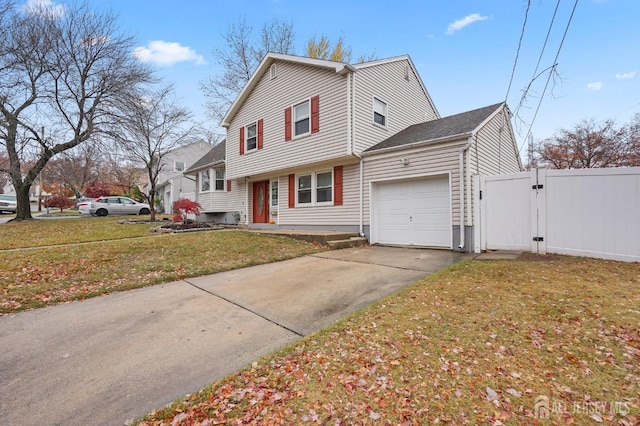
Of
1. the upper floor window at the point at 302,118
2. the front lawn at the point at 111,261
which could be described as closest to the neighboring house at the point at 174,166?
the front lawn at the point at 111,261

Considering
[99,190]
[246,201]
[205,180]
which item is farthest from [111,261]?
[99,190]

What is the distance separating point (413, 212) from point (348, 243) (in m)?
2.26

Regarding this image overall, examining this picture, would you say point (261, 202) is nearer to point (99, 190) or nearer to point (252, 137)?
point (252, 137)

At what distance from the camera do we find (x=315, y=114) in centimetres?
1067

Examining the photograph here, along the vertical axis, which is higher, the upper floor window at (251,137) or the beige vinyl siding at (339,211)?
the upper floor window at (251,137)

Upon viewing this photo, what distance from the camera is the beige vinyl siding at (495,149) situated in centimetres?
824

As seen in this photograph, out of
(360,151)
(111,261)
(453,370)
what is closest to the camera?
(453,370)

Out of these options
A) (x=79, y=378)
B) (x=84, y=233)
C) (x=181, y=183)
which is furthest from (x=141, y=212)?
(x=79, y=378)

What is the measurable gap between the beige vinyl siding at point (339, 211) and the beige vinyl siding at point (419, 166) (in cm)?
44

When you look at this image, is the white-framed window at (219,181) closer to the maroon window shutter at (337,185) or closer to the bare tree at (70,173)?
the maroon window shutter at (337,185)

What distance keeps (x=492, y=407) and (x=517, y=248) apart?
256 inches

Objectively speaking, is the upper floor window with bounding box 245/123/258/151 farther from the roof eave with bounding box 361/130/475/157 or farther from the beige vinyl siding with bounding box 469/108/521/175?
the beige vinyl siding with bounding box 469/108/521/175

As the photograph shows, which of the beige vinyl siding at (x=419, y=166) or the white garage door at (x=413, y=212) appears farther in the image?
the white garage door at (x=413, y=212)

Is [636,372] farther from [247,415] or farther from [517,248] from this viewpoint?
[517,248]
